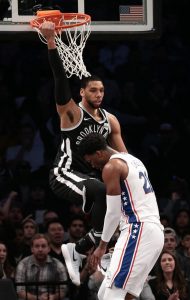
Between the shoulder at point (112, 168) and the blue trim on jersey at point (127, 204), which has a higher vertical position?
the shoulder at point (112, 168)

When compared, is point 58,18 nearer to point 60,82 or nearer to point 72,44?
point 72,44

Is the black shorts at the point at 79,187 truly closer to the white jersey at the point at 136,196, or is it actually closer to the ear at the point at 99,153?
the white jersey at the point at 136,196

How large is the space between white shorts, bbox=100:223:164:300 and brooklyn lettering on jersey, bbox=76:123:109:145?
1206 millimetres

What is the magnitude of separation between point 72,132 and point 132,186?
1.12m

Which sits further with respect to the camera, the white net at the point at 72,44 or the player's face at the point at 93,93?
the white net at the point at 72,44

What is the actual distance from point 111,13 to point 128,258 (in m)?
3.20

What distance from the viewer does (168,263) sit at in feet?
42.0

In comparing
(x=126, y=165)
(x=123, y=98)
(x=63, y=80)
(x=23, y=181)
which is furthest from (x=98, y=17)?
(x=123, y=98)

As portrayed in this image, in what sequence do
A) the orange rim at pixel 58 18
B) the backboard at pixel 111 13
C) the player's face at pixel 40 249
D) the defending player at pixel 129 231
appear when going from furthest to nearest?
the player's face at pixel 40 249 → the backboard at pixel 111 13 → the orange rim at pixel 58 18 → the defending player at pixel 129 231

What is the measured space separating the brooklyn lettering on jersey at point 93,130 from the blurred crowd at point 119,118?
2907 millimetres

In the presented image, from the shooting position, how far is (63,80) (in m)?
10.7

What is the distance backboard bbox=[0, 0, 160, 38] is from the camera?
11.7m

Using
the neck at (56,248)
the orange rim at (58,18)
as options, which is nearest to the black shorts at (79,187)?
the orange rim at (58,18)

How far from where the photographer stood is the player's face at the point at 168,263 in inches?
504
